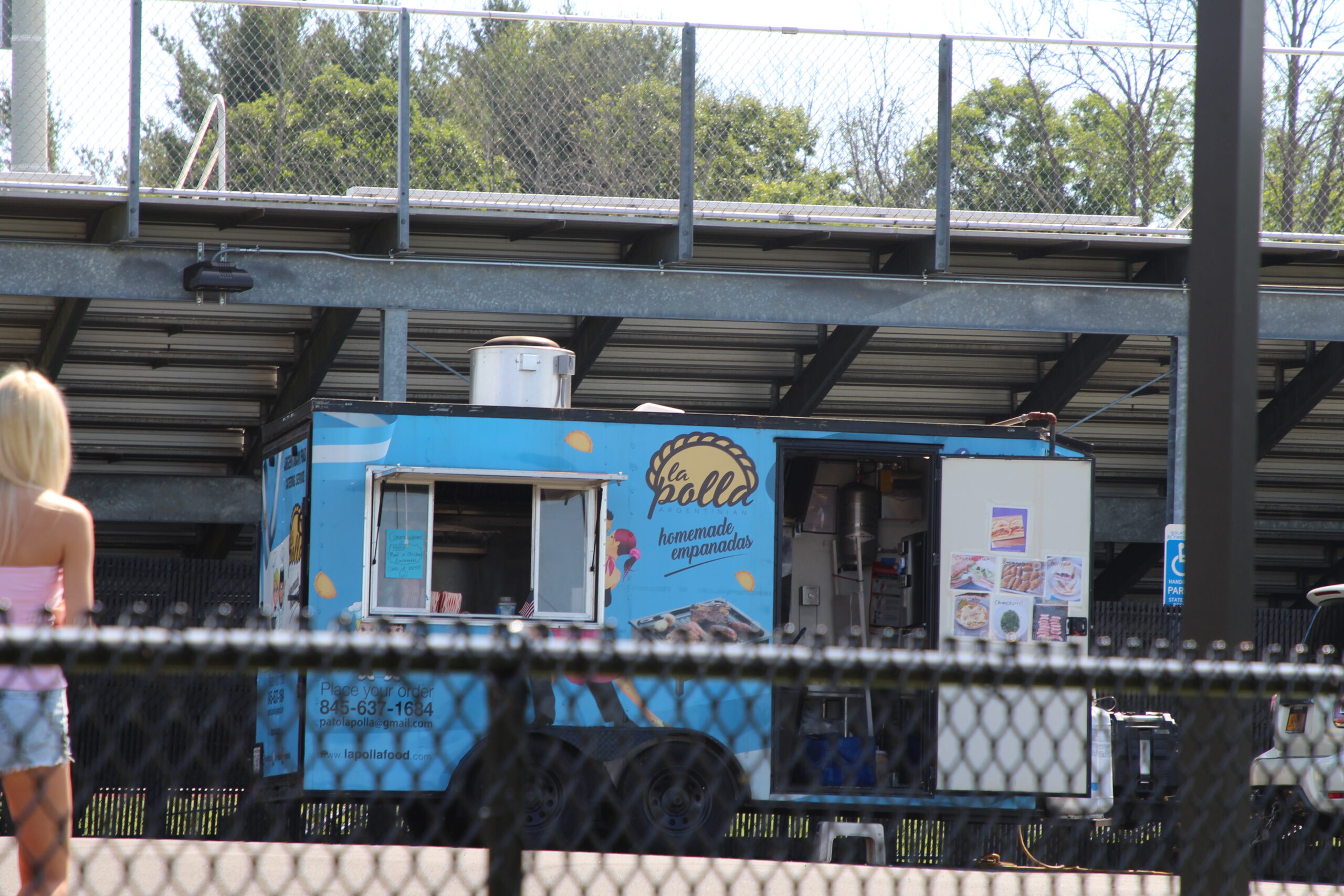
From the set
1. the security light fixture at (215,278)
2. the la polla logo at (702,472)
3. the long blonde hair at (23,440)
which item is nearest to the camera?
the long blonde hair at (23,440)

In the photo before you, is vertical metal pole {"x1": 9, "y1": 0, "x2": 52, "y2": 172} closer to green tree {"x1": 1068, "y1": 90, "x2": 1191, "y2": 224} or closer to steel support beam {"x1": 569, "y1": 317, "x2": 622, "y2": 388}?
steel support beam {"x1": 569, "y1": 317, "x2": 622, "y2": 388}

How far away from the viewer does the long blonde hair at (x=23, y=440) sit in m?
3.83

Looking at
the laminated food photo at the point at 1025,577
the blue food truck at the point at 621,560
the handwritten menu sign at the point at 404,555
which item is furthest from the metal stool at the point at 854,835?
the handwritten menu sign at the point at 404,555

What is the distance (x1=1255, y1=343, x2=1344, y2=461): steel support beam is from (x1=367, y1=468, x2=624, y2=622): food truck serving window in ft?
26.2

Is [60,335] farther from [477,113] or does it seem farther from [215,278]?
[477,113]

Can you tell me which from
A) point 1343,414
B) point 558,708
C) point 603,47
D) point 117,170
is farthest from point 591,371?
point 1343,414

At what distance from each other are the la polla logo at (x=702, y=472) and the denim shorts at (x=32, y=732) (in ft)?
18.1

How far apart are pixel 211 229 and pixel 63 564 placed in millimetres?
7917

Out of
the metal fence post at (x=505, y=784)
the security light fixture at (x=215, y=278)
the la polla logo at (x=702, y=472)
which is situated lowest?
the metal fence post at (x=505, y=784)

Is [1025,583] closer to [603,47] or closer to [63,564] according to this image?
[603,47]

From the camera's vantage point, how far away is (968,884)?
667 centimetres

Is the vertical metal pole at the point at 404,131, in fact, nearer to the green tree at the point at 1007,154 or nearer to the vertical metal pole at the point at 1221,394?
the green tree at the point at 1007,154

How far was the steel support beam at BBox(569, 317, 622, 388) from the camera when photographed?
12594 mm

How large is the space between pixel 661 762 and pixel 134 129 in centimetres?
585
